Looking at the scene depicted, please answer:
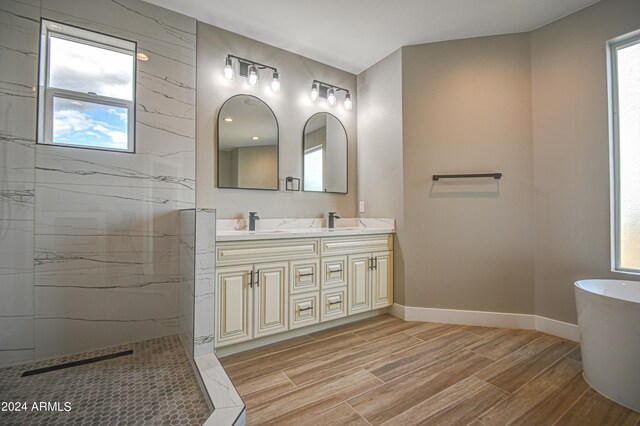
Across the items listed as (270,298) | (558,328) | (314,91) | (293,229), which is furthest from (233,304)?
(558,328)

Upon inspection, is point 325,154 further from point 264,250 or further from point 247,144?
point 264,250

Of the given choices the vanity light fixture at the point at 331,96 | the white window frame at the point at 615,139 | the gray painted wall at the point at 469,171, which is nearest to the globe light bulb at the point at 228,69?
the vanity light fixture at the point at 331,96

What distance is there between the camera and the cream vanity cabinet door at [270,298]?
2.03 m

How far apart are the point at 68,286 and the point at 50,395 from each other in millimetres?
693

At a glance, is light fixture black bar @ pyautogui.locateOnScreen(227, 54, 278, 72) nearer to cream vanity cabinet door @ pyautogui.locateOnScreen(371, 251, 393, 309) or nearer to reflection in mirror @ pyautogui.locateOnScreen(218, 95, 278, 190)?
reflection in mirror @ pyautogui.locateOnScreen(218, 95, 278, 190)

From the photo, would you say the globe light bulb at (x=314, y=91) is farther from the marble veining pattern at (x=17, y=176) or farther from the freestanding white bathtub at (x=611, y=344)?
the freestanding white bathtub at (x=611, y=344)

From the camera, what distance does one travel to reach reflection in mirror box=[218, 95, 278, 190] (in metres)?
2.46

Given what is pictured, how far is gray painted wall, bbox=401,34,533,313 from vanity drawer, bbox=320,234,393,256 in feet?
0.60

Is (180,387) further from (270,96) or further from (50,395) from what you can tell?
(270,96)

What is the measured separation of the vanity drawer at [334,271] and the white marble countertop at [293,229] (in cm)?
22

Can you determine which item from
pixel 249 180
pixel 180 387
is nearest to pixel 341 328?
pixel 180 387

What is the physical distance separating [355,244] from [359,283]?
35 cm

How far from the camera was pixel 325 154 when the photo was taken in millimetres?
3016

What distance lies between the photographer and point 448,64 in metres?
2.64
